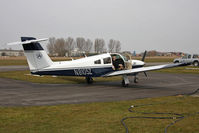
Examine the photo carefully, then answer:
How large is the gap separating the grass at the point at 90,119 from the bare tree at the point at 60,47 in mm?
130462

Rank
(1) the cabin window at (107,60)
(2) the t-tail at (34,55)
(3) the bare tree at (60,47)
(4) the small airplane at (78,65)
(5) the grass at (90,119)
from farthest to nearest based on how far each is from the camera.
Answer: (3) the bare tree at (60,47) → (1) the cabin window at (107,60) → (4) the small airplane at (78,65) → (2) the t-tail at (34,55) → (5) the grass at (90,119)

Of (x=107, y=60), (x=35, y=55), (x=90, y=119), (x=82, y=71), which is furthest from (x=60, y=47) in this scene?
(x=90, y=119)

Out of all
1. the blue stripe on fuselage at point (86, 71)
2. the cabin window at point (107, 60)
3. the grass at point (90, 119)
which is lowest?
the grass at point (90, 119)

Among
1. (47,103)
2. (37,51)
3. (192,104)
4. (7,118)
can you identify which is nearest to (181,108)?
(192,104)

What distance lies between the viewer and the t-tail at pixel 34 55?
1677 cm

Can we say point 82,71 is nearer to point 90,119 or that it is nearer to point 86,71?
point 86,71

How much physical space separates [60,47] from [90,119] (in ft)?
453

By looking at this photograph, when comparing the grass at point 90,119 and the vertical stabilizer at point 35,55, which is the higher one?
the vertical stabilizer at point 35,55

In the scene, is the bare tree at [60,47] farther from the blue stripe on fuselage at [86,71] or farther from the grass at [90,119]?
the grass at [90,119]

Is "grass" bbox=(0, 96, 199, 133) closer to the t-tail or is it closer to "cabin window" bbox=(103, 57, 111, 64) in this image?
"cabin window" bbox=(103, 57, 111, 64)

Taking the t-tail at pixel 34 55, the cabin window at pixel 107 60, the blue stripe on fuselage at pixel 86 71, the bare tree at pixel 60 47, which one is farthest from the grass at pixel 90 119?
the bare tree at pixel 60 47

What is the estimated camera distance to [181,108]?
971cm

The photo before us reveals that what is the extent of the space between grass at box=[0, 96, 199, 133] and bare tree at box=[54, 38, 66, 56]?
13046 centimetres

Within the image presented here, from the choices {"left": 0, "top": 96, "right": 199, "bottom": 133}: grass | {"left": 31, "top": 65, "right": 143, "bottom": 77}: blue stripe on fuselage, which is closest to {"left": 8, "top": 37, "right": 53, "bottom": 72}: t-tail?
{"left": 31, "top": 65, "right": 143, "bottom": 77}: blue stripe on fuselage
